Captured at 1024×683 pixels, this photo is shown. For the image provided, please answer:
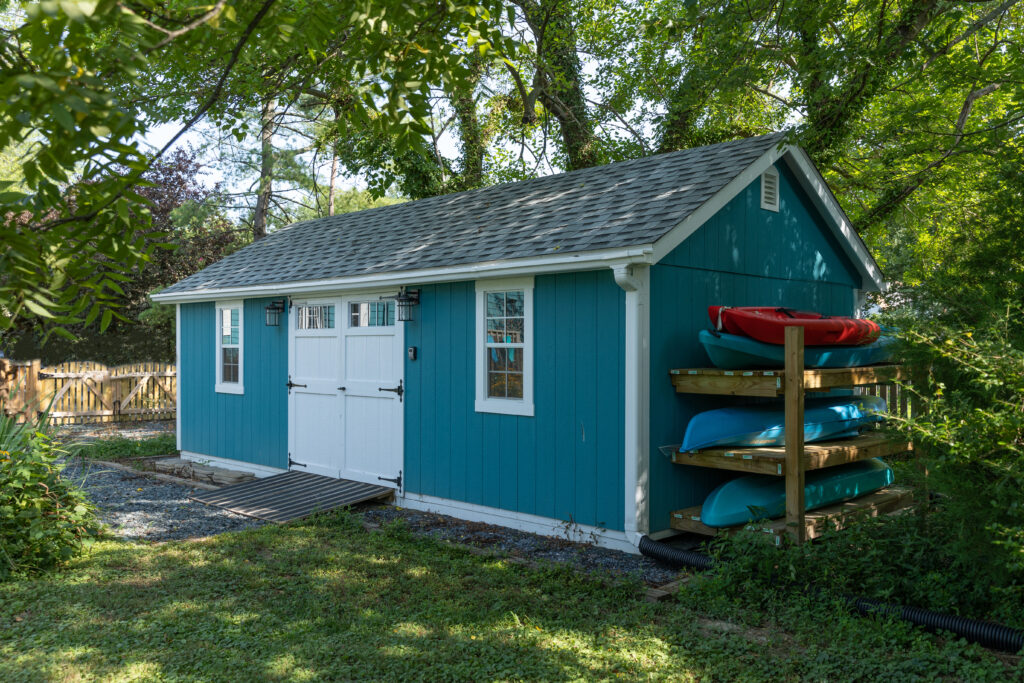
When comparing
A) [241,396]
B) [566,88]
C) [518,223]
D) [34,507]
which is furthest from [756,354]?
[566,88]

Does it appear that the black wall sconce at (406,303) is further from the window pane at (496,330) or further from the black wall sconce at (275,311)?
the black wall sconce at (275,311)

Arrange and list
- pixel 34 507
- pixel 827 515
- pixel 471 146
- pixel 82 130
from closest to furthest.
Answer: pixel 82 130 < pixel 34 507 < pixel 827 515 < pixel 471 146

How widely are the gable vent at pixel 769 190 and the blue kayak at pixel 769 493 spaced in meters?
2.76

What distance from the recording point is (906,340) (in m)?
4.98

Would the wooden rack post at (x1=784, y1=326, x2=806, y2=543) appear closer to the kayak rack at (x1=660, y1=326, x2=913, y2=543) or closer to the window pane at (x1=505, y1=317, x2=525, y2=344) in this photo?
the kayak rack at (x1=660, y1=326, x2=913, y2=543)

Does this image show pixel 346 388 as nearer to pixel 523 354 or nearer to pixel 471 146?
pixel 523 354

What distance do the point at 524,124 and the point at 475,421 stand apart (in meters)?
12.6

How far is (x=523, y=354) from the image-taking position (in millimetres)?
7645

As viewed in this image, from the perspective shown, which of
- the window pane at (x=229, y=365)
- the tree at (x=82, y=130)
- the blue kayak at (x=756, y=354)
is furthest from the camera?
the window pane at (x=229, y=365)

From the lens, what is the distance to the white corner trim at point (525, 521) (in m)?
6.86

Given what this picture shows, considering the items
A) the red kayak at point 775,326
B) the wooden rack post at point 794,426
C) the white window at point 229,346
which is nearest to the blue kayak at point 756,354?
the red kayak at point 775,326

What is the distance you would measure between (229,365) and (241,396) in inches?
23.4

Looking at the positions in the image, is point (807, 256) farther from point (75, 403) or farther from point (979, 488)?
point (75, 403)

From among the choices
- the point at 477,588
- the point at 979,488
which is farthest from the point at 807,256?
the point at 477,588
